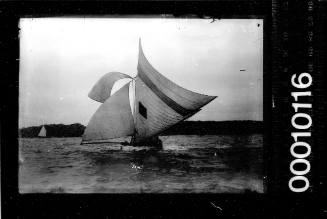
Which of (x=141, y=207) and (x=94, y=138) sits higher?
(x=94, y=138)

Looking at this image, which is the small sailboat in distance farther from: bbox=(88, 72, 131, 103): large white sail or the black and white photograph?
bbox=(88, 72, 131, 103): large white sail

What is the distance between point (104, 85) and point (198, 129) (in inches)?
40.3

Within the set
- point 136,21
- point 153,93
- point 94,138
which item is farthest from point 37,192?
point 136,21

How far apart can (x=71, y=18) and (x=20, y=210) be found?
1949mm

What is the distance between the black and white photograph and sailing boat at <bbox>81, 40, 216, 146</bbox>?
0.04ft

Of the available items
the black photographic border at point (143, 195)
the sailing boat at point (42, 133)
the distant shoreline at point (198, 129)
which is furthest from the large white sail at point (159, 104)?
the sailing boat at point (42, 133)

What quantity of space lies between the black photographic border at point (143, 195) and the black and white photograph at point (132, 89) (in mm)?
66

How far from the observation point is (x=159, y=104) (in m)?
4.28

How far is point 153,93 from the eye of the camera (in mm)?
4270

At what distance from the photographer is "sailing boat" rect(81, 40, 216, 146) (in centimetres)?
420

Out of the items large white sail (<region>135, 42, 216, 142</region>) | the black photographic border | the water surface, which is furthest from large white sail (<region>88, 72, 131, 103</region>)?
the black photographic border

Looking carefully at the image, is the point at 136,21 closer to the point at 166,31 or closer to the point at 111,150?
the point at 166,31

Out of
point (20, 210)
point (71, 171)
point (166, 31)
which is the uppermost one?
point (166, 31)

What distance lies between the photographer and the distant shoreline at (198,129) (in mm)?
4211
